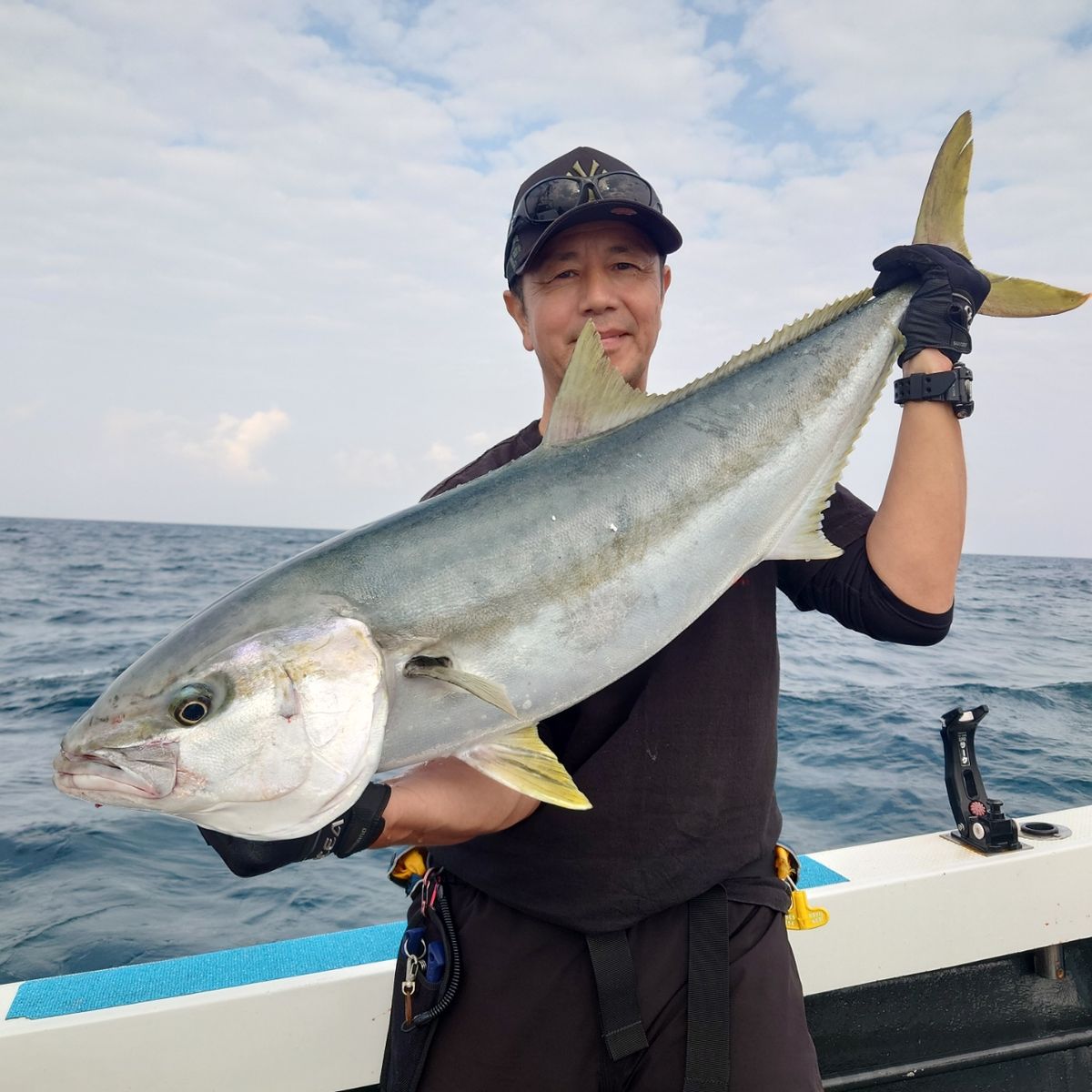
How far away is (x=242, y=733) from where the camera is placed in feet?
5.54

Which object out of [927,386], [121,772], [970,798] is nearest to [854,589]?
[927,386]

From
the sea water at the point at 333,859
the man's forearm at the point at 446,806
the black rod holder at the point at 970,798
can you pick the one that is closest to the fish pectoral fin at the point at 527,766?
the man's forearm at the point at 446,806

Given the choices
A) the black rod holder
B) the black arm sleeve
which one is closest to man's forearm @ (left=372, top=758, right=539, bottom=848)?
the black arm sleeve

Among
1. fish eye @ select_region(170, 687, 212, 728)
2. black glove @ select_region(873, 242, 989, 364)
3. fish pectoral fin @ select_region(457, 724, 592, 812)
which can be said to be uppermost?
black glove @ select_region(873, 242, 989, 364)

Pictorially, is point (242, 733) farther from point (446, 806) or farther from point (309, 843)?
point (446, 806)

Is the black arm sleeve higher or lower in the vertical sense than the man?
higher

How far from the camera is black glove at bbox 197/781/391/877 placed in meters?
1.87

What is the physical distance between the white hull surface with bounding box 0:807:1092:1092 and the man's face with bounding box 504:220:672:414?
2117mm

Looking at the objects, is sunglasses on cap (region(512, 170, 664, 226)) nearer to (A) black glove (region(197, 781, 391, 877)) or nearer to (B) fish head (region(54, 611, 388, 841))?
(B) fish head (region(54, 611, 388, 841))

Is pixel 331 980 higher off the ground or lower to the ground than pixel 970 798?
lower

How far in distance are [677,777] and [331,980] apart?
152cm

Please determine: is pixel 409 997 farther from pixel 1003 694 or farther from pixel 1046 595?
pixel 1046 595

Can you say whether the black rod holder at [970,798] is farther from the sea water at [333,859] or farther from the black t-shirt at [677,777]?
the sea water at [333,859]

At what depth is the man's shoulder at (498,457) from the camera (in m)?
2.74
